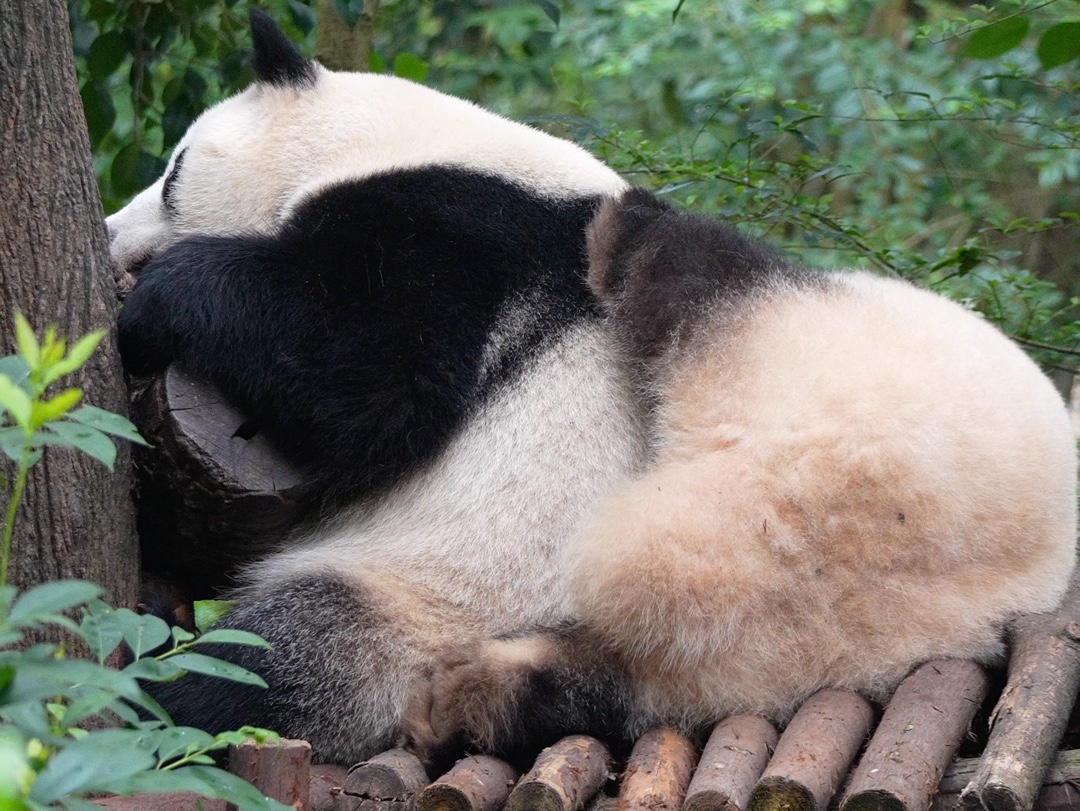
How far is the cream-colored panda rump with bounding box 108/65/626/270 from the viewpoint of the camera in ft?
10.6

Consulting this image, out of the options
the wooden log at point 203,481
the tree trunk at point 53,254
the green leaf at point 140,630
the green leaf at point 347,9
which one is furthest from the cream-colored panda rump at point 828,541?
the green leaf at point 347,9

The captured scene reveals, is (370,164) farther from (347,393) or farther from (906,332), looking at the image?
(906,332)

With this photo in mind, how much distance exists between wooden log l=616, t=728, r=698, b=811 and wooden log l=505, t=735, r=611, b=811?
0.21ft

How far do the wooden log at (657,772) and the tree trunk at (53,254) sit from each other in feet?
4.06

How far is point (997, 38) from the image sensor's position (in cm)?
280

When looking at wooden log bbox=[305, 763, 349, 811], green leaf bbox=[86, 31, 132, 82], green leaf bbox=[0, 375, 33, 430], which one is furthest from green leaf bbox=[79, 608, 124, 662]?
green leaf bbox=[86, 31, 132, 82]

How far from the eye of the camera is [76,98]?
2.58 m

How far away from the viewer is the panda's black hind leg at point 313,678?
265 cm

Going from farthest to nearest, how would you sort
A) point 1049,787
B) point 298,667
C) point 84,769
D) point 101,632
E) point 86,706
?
point 298,667 → point 1049,787 → point 101,632 → point 86,706 → point 84,769

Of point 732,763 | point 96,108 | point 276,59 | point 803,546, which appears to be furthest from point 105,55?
point 732,763

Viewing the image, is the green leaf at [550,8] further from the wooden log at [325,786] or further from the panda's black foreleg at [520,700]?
the wooden log at [325,786]

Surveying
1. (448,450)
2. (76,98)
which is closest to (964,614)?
(448,450)

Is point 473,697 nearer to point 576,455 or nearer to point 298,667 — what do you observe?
point 298,667

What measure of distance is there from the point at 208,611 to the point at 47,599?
1884mm
